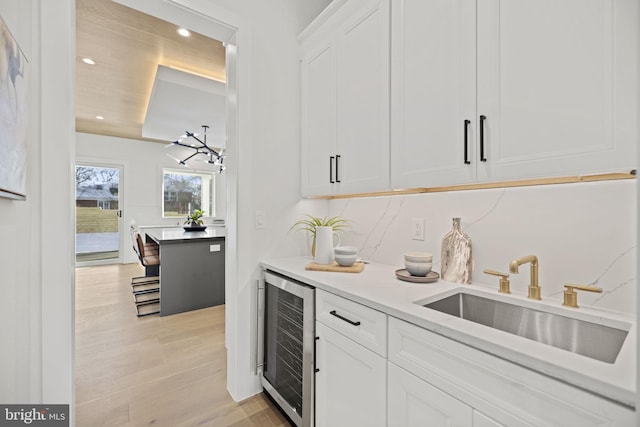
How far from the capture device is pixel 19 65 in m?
0.99

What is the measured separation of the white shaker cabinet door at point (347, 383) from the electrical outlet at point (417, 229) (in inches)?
29.1

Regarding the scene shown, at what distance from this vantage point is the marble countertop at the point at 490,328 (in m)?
0.61

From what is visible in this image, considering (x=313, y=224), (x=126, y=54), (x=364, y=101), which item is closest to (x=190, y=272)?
Result: (x=313, y=224)

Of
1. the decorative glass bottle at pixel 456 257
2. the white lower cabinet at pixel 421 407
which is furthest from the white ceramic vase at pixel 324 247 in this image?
the white lower cabinet at pixel 421 407

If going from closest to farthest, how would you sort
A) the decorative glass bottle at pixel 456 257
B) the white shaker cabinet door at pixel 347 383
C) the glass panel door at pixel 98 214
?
the white shaker cabinet door at pixel 347 383
the decorative glass bottle at pixel 456 257
the glass panel door at pixel 98 214

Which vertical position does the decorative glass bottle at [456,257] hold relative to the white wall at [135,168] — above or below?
below

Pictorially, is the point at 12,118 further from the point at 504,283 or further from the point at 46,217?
the point at 504,283

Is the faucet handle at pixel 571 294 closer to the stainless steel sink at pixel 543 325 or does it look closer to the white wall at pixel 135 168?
the stainless steel sink at pixel 543 325

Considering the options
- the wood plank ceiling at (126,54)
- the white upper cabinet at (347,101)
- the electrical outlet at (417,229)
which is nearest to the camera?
the white upper cabinet at (347,101)

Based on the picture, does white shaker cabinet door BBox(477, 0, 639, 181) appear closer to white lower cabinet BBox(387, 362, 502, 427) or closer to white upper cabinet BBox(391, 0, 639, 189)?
white upper cabinet BBox(391, 0, 639, 189)

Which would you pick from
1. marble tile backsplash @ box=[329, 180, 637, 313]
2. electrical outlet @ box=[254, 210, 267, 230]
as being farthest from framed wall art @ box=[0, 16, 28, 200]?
marble tile backsplash @ box=[329, 180, 637, 313]

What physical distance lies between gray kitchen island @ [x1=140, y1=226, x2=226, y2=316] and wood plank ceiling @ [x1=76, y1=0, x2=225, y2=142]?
2.02 m

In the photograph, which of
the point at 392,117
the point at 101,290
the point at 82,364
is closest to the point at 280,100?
the point at 392,117

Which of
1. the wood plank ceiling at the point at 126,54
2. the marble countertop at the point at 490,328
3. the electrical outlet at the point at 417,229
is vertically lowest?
the marble countertop at the point at 490,328
